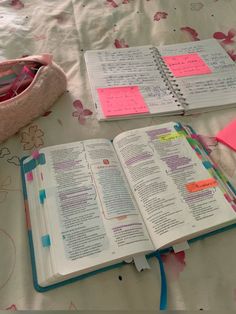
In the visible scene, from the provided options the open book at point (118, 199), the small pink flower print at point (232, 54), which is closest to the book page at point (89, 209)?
the open book at point (118, 199)

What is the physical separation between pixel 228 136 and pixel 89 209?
358mm

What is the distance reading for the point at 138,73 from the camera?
0.90m

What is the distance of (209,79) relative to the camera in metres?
0.88

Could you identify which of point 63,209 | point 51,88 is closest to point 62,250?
point 63,209

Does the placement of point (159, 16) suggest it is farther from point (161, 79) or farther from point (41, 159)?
point (41, 159)

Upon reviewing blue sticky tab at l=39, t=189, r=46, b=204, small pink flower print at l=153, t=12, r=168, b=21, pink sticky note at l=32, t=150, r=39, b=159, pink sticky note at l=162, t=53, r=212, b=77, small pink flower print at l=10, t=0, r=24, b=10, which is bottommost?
blue sticky tab at l=39, t=189, r=46, b=204

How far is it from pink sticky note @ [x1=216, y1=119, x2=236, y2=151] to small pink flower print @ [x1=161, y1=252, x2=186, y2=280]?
0.93 ft

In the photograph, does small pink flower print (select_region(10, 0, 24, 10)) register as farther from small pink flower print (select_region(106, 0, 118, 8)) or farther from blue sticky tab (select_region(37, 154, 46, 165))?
blue sticky tab (select_region(37, 154, 46, 165))

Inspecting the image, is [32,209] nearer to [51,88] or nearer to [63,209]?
[63,209]

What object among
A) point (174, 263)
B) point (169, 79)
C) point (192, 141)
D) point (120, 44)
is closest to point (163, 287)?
point (174, 263)

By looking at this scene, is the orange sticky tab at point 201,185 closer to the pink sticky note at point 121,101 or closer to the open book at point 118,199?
the open book at point 118,199

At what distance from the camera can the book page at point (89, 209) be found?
1.75 ft

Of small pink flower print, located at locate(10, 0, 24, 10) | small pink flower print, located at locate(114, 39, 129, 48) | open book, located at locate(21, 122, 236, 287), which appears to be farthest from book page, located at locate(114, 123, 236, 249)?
small pink flower print, located at locate(10, 0, 24, 10)

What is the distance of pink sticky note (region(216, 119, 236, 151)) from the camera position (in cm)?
72
